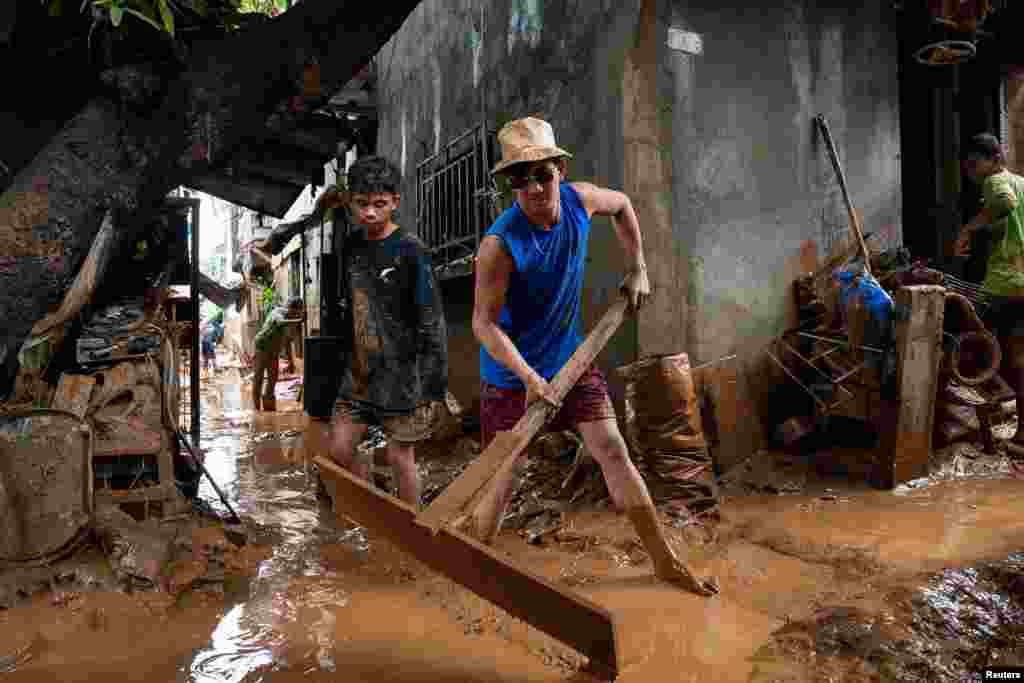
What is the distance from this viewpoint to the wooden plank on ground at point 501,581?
1.85 metres

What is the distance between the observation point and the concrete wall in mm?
4652

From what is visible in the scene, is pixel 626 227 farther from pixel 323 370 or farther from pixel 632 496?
pixel 323 370

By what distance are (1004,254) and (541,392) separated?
4.13 metres

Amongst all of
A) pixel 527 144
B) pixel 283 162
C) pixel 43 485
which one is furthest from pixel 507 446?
pixel 283 162

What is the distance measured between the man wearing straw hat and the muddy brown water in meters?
0.37

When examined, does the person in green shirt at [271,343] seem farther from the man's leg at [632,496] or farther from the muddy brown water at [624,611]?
the man's leg at [632,496]

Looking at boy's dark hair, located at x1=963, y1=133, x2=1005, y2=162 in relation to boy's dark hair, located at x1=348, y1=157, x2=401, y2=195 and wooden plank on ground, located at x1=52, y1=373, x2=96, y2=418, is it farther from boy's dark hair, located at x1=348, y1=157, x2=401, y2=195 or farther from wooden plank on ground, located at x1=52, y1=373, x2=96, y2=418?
wooden plank on ground, located at x1=52, y1=373, x2=96, y2=418

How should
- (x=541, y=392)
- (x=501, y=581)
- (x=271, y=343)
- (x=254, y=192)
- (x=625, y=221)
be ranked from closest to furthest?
1. (x=501, y=581)
2. (x=541, y=392)
3. (x=625, y=221)
4. (x=254, y=192)
5. (x=271, y=343)

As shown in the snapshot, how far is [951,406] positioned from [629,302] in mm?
2981

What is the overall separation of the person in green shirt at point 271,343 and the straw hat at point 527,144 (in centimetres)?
841

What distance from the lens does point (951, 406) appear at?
465 centimetres

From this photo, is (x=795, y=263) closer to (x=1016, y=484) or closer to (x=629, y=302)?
(x=1016, y=484)

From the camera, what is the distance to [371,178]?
3357mm

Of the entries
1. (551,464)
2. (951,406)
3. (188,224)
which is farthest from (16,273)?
(951,406)
